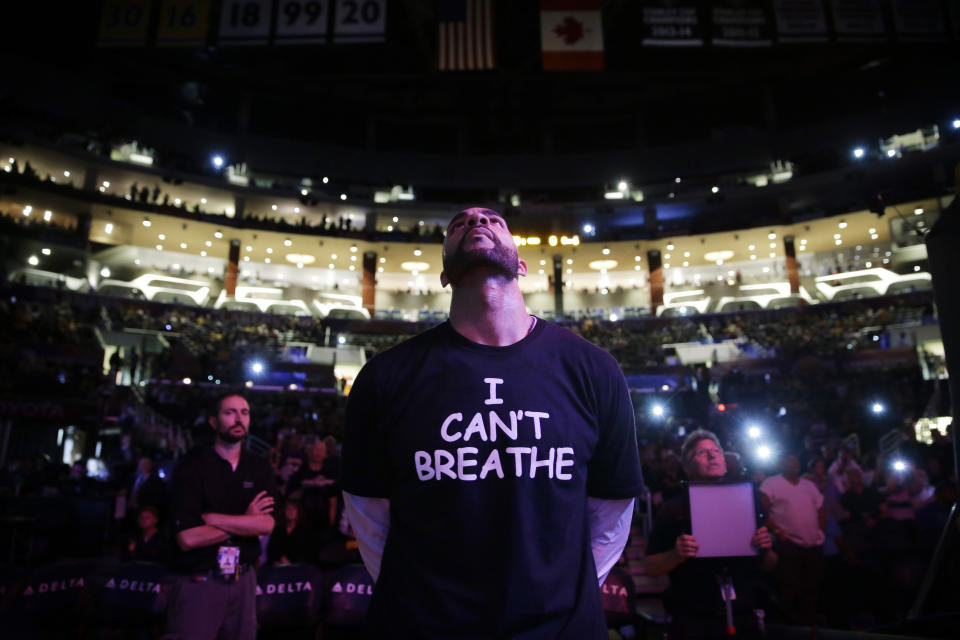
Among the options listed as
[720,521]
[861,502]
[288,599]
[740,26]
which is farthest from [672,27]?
[288,599]

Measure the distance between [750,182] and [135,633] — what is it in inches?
1255

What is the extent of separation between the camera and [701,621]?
11.5 ft

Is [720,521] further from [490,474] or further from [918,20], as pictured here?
[918,20]

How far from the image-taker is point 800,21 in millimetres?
13875

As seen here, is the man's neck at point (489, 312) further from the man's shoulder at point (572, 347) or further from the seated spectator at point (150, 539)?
the seated spectator at point (150, 539)

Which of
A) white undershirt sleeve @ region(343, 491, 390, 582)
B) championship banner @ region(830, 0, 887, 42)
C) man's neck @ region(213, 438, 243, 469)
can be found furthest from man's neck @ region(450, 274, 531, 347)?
championship banner @ region(830, 0, 887, 42)

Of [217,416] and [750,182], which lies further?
[750,182]

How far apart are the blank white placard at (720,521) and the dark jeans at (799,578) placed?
2.91 m

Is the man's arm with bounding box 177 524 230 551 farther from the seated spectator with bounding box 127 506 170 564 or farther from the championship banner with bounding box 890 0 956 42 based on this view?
the championship banner with bounding box 890 0 956 42

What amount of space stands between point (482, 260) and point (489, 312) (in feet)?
0.56

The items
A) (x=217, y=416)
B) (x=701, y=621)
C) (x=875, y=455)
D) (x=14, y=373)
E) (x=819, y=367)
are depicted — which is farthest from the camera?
(x=819, y=367)

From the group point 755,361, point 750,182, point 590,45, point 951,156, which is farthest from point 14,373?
point 951,156

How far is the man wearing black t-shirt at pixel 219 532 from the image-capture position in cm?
346

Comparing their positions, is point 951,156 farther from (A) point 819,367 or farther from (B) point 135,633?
(B) point 135,633
